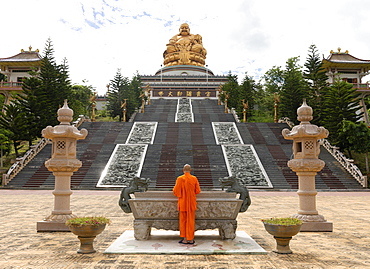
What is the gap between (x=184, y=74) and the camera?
52.7 meters

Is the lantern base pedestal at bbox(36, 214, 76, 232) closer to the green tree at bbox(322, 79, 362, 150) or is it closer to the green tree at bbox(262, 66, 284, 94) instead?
the green tree at bbox(322, 79, 362, 150)

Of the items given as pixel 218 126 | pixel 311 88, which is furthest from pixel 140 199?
pixel 311 88

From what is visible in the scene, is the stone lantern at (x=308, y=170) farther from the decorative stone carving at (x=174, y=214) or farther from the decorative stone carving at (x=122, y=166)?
the decorative stone carving at (x=122, y=166)

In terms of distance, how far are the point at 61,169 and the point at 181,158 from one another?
12.9 m

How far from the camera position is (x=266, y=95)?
3981cm

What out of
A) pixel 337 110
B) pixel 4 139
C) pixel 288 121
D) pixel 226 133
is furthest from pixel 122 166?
pixel 288 121

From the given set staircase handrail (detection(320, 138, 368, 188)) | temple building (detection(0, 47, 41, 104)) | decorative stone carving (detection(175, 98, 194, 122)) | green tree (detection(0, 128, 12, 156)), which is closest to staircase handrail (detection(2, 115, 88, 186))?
green tree (detection(0, 128, 12, 156))

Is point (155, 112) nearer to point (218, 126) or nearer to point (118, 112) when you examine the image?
point (118, 112)

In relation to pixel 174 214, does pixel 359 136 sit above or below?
above

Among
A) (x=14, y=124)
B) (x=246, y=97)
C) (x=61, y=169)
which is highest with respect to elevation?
(x=246, y=97)

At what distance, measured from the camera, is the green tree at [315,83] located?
26.1 meters

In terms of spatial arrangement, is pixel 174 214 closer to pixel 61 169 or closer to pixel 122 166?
pixel 61 169

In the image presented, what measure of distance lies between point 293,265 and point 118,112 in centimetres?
3070

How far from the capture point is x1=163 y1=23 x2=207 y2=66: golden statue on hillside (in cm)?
5525
